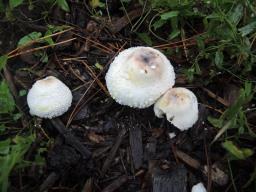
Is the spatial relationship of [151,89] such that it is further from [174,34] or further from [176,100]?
[174,34]

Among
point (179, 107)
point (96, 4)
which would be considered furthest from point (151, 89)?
point (96, 4)

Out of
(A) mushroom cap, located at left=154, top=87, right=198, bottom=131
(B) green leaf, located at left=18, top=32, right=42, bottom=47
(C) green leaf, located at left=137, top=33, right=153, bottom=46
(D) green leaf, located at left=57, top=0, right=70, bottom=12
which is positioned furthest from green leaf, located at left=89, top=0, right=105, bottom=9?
(A) mushroom cap, located at left=154, top=87, right=198, bottom=131

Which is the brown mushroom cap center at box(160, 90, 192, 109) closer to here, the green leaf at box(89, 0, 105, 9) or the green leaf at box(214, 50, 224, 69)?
the green leaf at box(214, 50, 224, 69)

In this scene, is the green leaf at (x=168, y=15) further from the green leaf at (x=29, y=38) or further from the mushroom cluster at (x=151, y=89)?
the green leaf at (x=29, y=38)

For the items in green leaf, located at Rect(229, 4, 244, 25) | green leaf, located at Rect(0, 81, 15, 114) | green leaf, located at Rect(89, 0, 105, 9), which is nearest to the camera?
green leaf, located at Rect(0, 81, 15, 114)

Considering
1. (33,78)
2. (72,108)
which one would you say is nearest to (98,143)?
(72,108)

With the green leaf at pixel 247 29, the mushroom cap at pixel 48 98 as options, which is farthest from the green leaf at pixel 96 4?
the green leaf at pixel 247 29
